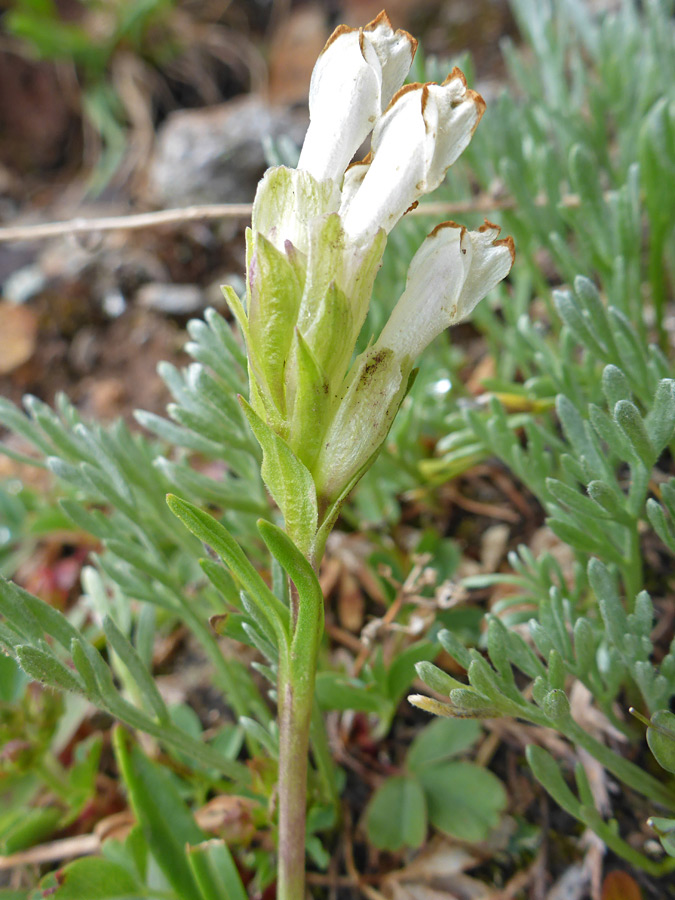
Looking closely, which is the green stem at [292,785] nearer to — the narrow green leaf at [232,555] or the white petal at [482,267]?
the narrow green leaf at [232,555]

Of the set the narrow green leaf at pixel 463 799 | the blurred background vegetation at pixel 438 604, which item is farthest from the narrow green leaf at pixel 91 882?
the narrow green leaf at pixel 463 799

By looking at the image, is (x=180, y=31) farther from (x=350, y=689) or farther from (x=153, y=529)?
(x=350, y=689)

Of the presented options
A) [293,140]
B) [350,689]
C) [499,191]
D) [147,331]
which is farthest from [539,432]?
[293,140]

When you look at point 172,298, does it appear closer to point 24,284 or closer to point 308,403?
point 24,284

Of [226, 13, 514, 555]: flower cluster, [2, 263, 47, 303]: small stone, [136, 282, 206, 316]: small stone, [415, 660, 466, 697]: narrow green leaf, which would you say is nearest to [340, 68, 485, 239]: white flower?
[226, 13, 514, 555]: flower cluster

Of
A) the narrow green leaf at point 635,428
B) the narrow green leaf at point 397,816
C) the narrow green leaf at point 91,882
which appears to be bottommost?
the narrow green leaf at point 397,816

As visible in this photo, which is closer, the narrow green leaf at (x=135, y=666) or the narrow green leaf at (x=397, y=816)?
the narrow green leaf at (x=135, y=666)

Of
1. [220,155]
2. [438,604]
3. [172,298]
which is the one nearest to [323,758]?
[438,604]

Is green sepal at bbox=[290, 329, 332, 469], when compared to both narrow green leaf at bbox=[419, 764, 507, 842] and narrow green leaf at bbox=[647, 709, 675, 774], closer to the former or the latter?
narrow green leaf at bbox=[647, 709, 675, 774]
